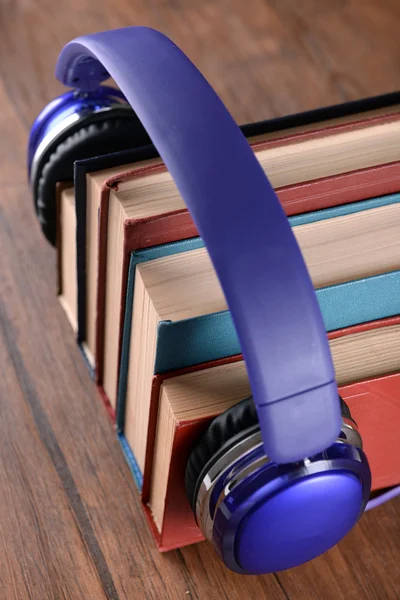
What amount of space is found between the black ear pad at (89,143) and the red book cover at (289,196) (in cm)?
10

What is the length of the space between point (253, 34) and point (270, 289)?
0.82 metres

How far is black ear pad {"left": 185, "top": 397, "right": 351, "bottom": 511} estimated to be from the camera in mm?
532

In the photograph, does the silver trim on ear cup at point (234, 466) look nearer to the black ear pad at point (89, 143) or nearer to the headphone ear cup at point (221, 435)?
the headphone ear cup at point (221, 435)

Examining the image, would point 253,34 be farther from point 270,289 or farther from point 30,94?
point 270,289

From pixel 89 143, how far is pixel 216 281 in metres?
0.22

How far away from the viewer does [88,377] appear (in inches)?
31.6

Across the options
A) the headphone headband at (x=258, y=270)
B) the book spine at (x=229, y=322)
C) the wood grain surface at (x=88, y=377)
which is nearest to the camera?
the headphone headband at (x=258, y=270)

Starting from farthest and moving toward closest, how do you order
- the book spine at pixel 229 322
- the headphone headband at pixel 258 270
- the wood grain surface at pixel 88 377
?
the wood grain surface at pixel 88 377 → the book spine at pixel 229 322 → the headphone headband at pixel 258 270

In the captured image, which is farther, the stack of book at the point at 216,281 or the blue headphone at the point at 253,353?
the stack of book at the point at 216,281

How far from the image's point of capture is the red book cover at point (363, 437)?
58 cm

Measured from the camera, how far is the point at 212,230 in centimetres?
45

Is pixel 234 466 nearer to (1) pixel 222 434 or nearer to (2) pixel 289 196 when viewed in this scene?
(1) pixel 222 434

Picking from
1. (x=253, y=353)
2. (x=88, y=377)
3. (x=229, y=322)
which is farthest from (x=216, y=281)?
(x=88, y=377)

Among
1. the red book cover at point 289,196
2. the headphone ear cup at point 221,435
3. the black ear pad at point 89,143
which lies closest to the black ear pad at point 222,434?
the headphone ear cup at point 221,435
